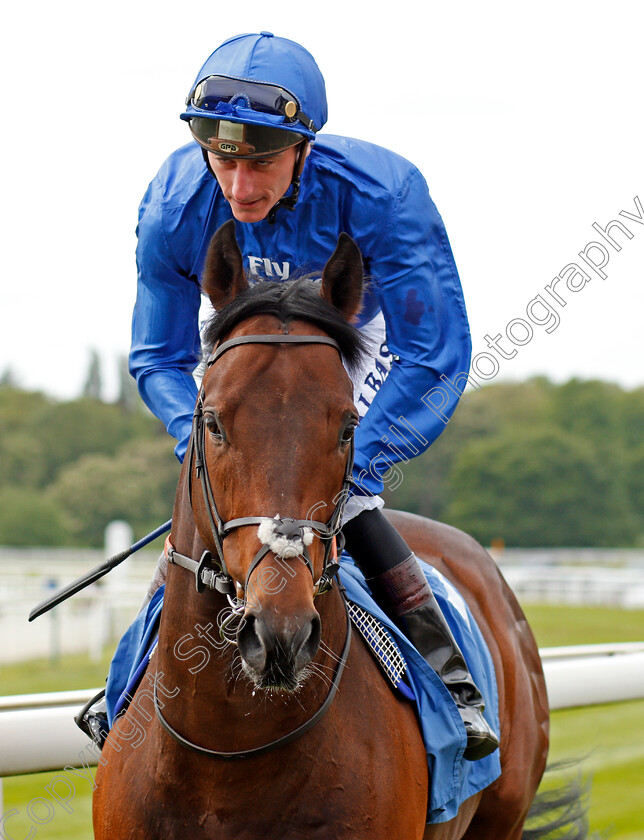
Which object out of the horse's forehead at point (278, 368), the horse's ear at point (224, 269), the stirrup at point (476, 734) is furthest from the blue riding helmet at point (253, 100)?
the stirrup at point (476, 734)

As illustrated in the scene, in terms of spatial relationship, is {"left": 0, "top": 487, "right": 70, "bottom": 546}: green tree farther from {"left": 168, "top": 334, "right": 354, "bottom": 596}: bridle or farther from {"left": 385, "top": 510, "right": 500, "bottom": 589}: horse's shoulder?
{"left": 168, "top": 334, "right": 354, "bottom": 596}: bridle

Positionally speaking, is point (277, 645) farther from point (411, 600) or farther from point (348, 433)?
point (411, 600)

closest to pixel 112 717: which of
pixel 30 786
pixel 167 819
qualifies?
pixel 167 819

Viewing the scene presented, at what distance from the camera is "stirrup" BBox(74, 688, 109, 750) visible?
10.2 feet

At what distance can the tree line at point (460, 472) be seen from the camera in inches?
1982

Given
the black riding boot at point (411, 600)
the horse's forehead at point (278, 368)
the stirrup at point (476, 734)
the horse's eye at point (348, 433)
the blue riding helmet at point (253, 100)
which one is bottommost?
the stirrup at point (476, 734)

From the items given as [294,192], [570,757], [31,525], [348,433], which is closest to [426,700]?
[348,433]

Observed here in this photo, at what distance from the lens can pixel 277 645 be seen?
1975mm

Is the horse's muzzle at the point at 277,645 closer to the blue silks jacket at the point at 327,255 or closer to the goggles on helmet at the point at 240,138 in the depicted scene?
the blue silks jacket at the point at 327,255

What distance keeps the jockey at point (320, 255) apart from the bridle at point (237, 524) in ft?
1.56

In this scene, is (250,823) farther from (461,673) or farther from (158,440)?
(158,440)

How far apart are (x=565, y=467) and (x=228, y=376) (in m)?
56.3

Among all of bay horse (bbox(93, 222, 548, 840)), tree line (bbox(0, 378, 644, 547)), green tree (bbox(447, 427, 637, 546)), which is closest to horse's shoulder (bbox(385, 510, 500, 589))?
bay horse (bbox(93, 222, 548, 840))

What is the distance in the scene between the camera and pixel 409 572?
10.2 ft
